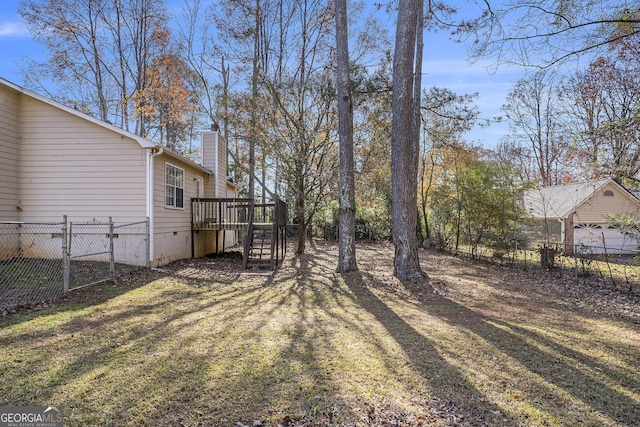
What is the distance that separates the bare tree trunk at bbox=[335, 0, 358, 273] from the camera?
855 cm

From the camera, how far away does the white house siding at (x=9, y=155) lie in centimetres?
838

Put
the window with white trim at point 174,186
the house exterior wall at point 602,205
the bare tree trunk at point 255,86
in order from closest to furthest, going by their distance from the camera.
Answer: the window with white trim at point 174,186 → the bare tree trunk at point 255,86 → the house exterior wall at point 602,205

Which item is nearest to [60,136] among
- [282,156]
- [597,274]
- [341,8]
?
[282,156]

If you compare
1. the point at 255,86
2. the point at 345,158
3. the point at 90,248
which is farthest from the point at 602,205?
the point at 90,248

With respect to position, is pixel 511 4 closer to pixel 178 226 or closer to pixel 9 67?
pixel 178 226

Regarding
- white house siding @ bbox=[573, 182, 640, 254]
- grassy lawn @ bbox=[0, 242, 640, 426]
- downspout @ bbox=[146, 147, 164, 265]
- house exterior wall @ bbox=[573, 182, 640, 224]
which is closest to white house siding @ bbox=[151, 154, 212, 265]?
downspout @ bbox=[146, 147, 164, 265]

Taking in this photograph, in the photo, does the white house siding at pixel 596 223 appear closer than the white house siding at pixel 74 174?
No

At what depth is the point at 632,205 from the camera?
739 inches

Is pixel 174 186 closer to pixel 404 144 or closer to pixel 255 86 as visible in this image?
pixel 255 86

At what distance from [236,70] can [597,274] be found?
51.0 feet

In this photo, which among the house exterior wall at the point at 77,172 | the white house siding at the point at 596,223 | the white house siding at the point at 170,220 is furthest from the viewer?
the white house siding at the point at 596,223

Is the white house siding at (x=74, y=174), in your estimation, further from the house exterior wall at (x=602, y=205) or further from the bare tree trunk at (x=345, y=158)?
the house exterior wall at (x=602, y=205)

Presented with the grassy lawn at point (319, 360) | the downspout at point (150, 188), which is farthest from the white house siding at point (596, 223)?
the downspout at point (150, 188)

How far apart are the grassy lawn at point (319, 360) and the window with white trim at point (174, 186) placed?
3850 mm
